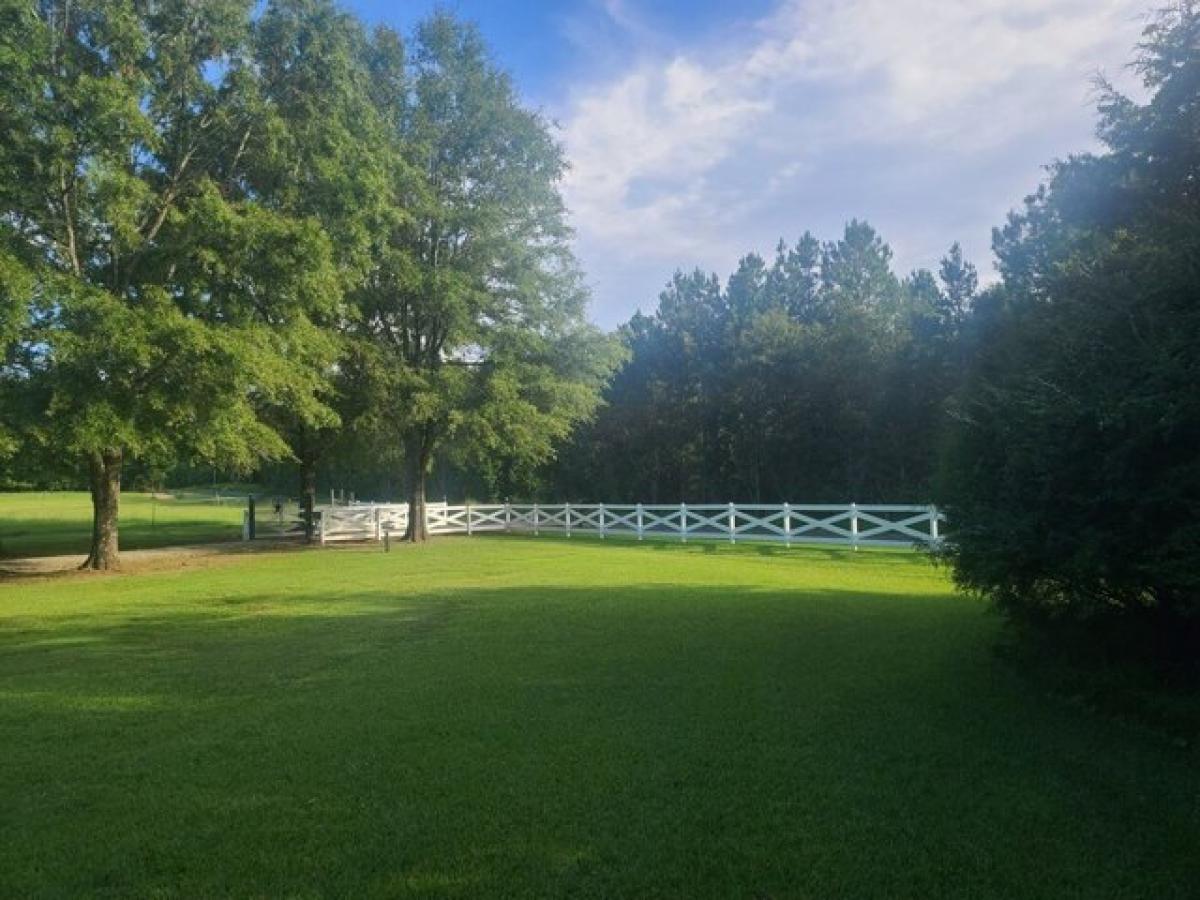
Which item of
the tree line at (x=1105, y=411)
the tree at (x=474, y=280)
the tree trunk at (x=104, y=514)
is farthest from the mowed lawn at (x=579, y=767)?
the tree at (x=474, y=280)

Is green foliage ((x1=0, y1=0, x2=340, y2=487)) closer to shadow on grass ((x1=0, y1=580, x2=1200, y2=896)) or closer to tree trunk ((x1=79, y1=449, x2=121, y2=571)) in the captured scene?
tree trunk ((x1=79, y1=449, x2=121, y2=571))

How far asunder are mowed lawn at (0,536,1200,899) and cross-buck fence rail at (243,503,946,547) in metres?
10.9

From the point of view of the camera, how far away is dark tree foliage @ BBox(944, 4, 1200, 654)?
4938 mm

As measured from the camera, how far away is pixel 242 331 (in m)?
16.9

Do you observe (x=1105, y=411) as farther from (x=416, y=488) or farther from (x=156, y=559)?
(x=416, y=488)

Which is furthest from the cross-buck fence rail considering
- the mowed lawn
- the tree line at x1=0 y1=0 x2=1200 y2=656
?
the mowed lawn

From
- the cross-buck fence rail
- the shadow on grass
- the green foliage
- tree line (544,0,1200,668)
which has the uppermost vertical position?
the green foliage

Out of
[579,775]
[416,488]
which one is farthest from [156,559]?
[579,775]

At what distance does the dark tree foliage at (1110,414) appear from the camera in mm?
4938

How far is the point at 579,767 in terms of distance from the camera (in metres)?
4.85

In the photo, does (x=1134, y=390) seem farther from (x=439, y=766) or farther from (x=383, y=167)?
(x=383, y=167)

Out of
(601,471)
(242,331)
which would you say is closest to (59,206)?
(242,331)

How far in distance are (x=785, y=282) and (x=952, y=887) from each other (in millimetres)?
47720

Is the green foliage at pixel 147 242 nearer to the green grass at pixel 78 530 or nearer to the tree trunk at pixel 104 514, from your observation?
the tree trunk at pixel 104 514
